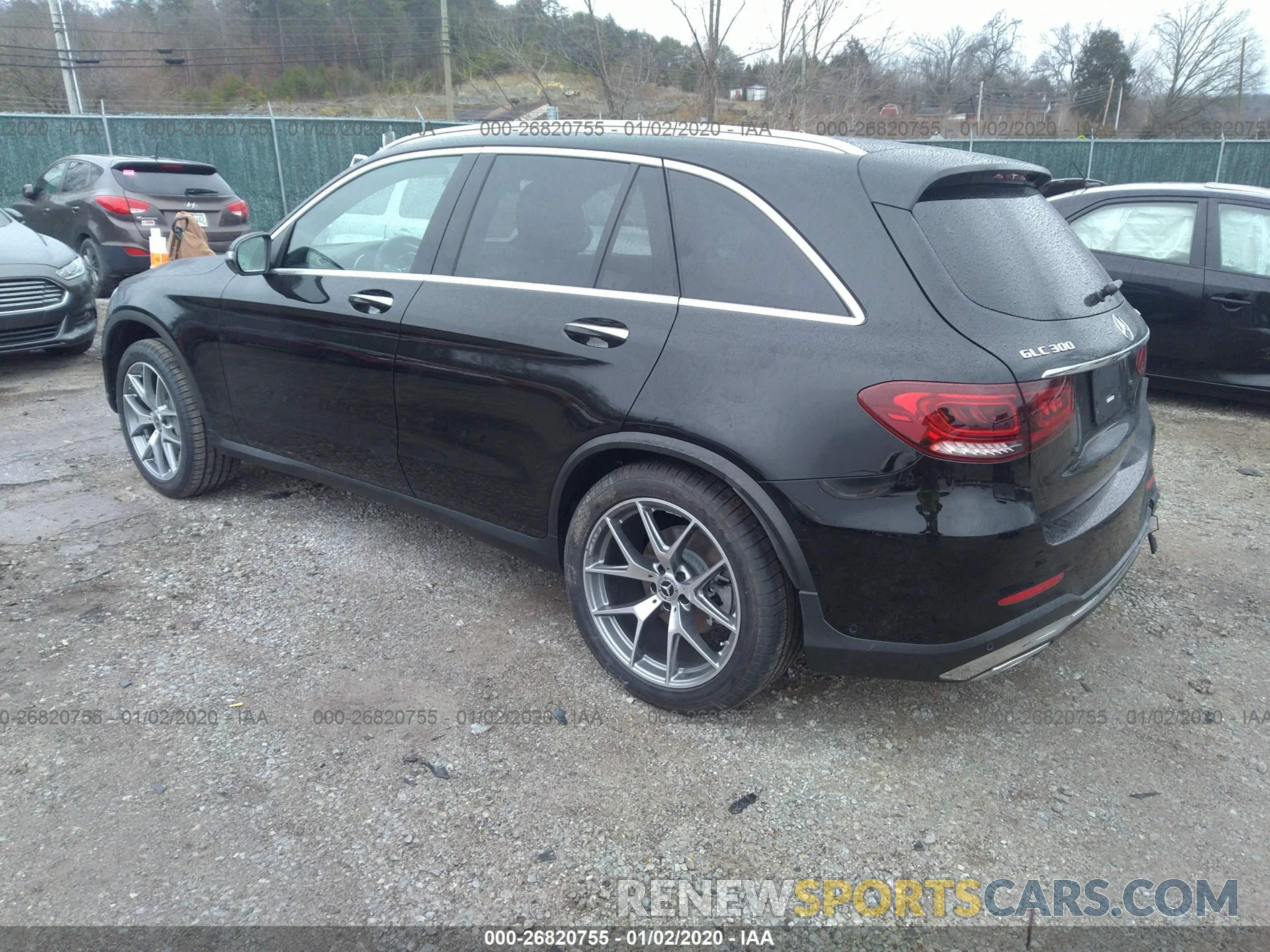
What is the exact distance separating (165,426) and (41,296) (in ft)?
12.1

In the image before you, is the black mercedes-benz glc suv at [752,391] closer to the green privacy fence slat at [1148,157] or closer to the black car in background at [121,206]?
the black car in background at [121,206]

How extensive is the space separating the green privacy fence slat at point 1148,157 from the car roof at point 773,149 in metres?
17.5

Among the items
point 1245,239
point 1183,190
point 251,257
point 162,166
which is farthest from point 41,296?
point 1245,239

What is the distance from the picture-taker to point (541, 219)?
3.23 metres

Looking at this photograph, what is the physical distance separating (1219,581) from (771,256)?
271cm

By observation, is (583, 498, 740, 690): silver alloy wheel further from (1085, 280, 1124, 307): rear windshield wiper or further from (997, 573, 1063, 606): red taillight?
(1085, 280, 1124, 307): rear windshield wiper

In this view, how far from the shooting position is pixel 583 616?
315 centimetres

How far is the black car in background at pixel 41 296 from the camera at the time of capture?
704 cm

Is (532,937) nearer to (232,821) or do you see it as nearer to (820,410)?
(232,821)

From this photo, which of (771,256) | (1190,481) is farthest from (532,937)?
(1190,481)

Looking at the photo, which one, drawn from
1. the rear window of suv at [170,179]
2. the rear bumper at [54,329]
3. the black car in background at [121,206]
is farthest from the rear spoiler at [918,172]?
the rear window of suv at [170,179]

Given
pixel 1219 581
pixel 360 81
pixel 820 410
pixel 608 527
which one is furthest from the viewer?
pixel 360 81

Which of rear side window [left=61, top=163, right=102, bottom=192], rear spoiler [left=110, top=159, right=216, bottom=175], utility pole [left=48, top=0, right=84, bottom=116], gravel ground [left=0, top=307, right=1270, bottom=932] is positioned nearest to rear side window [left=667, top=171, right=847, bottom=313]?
gravel ground [left=0, top=307, right=1270, bottom=932]

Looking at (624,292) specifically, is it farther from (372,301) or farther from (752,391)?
(372,301)
